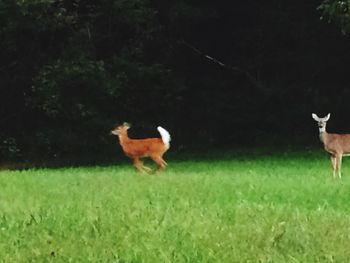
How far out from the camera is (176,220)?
8.75 metres

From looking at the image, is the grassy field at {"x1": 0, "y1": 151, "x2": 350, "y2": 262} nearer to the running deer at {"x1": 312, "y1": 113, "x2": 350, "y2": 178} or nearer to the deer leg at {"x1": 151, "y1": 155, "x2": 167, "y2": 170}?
the running deer at {"x1": 312, "y1": 113, "x2": 350, "y2": 178}

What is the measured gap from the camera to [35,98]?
86.4 feet

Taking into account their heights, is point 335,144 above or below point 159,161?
above

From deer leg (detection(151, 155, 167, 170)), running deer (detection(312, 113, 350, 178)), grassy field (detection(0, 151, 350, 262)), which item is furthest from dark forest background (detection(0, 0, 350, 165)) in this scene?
grassy field (detection(0, 151, 350, 262))

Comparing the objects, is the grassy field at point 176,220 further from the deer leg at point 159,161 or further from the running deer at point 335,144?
the deer leg at point 159,161

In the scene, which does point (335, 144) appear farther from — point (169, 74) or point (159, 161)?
point (169, 74)

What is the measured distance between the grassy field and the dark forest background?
10269 mm

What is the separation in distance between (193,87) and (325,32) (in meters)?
4.59

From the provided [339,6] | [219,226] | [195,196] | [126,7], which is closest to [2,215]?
[219,226]

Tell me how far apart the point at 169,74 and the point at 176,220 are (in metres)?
18.9

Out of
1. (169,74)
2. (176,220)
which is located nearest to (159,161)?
(169,74)

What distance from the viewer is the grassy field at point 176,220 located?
7.11 metres

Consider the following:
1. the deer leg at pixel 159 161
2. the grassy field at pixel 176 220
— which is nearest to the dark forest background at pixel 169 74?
the deer leg at pixel 159 161

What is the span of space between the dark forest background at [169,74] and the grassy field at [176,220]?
33.7 feet
